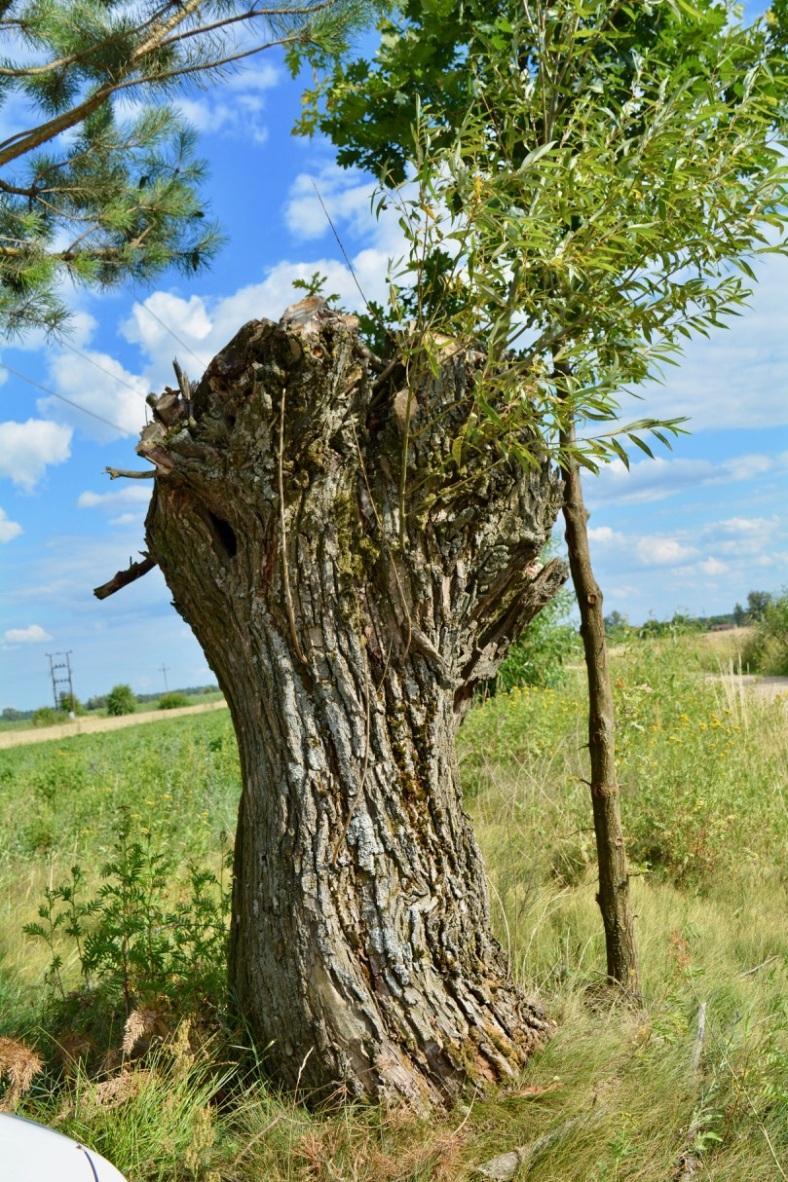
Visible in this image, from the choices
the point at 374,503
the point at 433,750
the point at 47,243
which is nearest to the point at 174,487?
the point at 374,503

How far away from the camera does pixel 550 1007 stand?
3.01 metres

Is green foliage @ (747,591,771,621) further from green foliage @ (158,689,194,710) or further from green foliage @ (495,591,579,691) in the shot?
green foliage @ (158,689,194,710)

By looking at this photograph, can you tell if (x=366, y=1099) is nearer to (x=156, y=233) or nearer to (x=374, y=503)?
(x=374, y=503)

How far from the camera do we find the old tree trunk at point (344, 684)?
2.53 m

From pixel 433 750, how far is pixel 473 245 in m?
1.37

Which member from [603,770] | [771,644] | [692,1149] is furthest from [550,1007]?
[771,644]

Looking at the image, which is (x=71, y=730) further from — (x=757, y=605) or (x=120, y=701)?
(x=757, y=605)

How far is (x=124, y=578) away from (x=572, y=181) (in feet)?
5.92

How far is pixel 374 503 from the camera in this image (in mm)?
2684

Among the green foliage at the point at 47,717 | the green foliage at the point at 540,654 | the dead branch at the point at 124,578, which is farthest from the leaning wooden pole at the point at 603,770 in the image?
the green foliage at the point at 47,717

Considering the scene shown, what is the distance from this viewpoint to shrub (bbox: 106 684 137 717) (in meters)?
42.5

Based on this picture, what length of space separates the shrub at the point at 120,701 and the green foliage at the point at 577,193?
4191 centimetres

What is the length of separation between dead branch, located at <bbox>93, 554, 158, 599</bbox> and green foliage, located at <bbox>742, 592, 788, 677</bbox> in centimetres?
1386

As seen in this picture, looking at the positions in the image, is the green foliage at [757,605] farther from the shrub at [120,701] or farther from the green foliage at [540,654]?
the shrub at [120,701]
